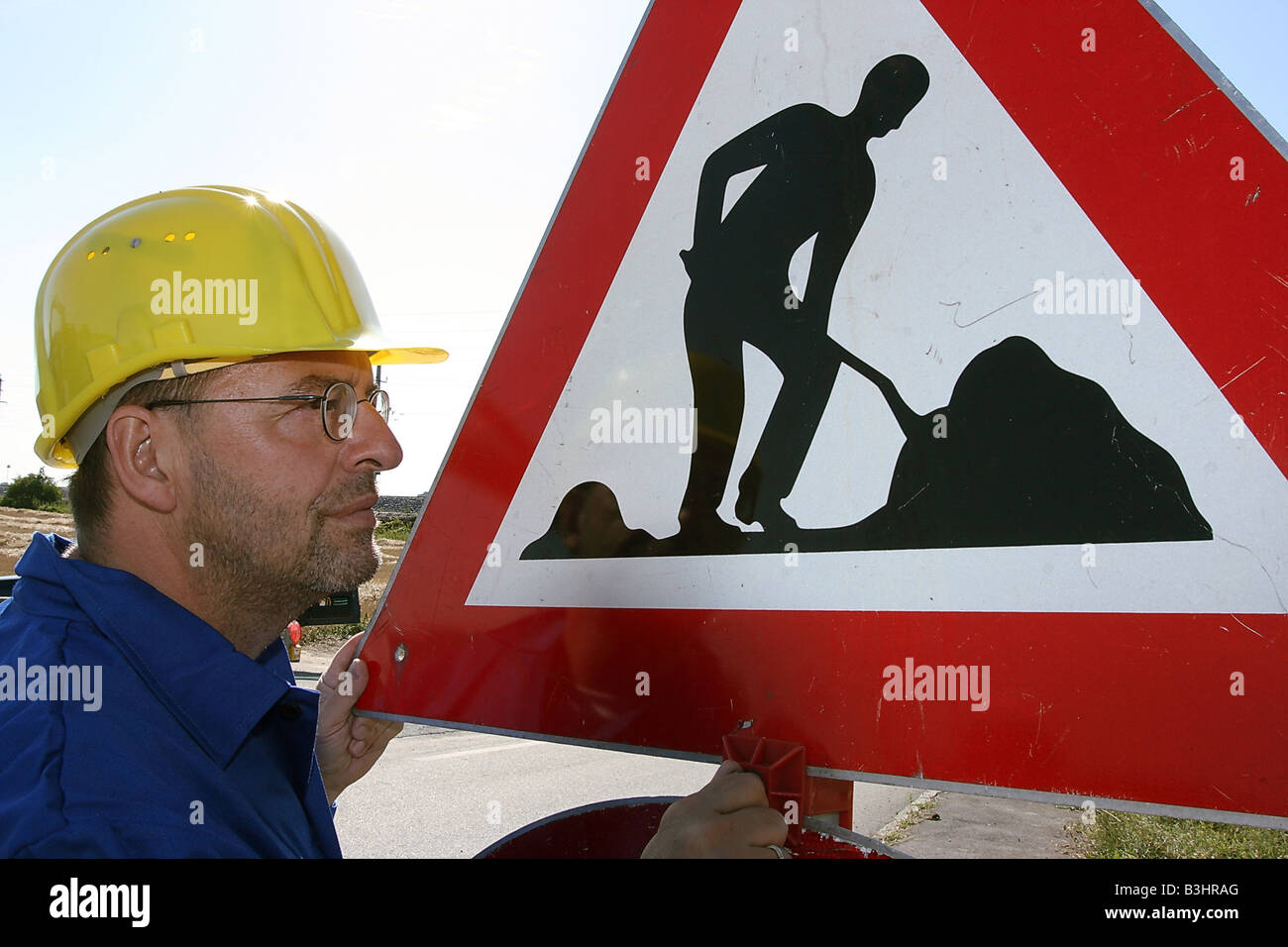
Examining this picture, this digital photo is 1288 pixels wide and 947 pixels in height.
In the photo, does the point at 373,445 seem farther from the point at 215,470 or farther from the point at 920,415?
the point at 920,415

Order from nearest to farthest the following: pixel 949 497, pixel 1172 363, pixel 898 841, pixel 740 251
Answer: pixel 1172 363, pixel 949 497, pixel 740 251, pixel 898 841

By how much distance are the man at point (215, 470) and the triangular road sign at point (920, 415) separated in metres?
0.40

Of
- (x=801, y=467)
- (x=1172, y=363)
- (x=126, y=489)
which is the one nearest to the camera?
(x=1172, y=363)

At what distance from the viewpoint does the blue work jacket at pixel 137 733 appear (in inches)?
47.1

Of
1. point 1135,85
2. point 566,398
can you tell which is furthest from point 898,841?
point 1135,85

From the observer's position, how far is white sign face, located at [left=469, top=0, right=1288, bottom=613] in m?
1.05

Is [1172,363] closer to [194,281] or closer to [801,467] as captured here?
[801,467]

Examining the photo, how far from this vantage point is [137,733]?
1.38m

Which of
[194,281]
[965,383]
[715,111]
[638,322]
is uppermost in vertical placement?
[715,111]

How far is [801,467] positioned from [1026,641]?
358mm

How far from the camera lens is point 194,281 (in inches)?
70.0

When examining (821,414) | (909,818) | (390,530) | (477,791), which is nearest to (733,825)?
(821,414)

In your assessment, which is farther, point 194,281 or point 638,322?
point 194,281

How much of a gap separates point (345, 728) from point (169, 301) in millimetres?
1011
